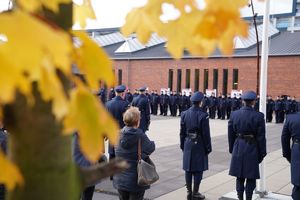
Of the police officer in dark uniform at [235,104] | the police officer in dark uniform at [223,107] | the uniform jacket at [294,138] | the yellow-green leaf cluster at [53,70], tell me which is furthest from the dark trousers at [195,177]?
the police officer in dark uniform at [223,107]

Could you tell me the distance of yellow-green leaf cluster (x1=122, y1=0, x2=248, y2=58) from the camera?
109 centimetres

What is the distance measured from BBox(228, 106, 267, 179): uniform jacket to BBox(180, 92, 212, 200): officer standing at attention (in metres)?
0.59

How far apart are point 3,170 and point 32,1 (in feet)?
1.52

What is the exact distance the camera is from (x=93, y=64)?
1.08 meters

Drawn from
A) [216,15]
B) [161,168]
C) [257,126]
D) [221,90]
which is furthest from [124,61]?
[216,15]

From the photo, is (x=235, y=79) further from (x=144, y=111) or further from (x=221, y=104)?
(x=144, y=111)

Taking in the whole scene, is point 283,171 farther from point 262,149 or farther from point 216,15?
point 216,15

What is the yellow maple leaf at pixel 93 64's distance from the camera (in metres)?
1.04

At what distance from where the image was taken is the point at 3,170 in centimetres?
100

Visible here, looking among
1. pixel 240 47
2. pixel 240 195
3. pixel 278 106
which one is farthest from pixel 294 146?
pixel 240 47

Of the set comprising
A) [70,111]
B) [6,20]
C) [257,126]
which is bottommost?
[257,126]

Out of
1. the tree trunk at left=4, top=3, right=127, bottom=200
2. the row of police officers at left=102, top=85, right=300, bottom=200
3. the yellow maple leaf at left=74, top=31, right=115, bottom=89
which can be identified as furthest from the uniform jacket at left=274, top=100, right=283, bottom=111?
the yellow maple leaf at left=74, top=31, right=115, bottom=89

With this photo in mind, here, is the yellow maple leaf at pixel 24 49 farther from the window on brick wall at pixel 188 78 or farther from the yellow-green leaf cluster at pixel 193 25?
the window on brick wall at pixel 188 78

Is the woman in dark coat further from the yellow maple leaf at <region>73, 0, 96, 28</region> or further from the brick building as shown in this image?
the brick building
